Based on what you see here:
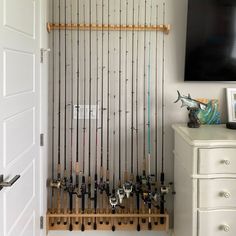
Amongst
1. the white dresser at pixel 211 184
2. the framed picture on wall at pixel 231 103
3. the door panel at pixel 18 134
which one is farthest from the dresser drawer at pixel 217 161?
the door panel at pixel 18 134

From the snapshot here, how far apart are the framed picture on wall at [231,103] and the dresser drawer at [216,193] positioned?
730 mm

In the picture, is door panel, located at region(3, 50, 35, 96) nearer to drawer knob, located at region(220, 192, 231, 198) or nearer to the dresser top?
the dresser top

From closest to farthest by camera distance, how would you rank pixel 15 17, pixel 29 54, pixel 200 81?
pixel 15 17 → pixel 29 54 → pixel 200 81

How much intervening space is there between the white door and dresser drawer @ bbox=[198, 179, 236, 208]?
114 cm

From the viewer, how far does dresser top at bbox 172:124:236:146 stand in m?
2.19

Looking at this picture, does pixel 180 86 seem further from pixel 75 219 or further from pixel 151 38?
pixel 75 219

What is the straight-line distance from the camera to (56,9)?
284 cm

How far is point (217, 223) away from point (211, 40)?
4.63 feet

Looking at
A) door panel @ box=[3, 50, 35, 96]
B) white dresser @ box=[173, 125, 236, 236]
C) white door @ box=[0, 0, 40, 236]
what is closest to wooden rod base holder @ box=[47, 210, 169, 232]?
white door @ box=[0, 0, 40, 236]

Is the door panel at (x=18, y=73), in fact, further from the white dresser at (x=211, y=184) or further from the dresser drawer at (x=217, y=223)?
the dresser drawer at (x=217, y=223)

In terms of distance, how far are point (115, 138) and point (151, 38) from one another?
0.90m

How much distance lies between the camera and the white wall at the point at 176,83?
2.84 m

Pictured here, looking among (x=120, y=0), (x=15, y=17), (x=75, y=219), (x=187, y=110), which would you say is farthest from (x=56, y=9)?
(x=75, y=219)

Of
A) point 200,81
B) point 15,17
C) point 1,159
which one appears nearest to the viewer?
point 1,159
